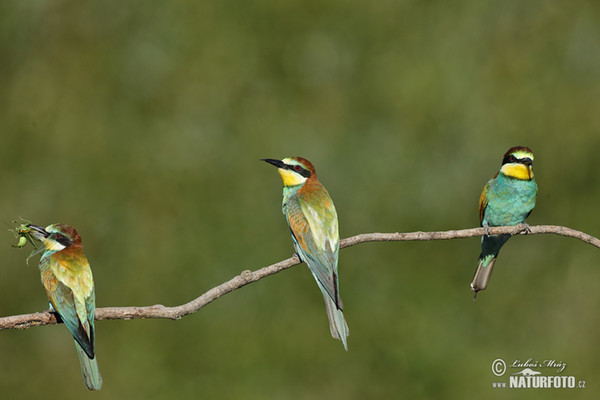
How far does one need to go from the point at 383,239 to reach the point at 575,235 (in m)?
0.48

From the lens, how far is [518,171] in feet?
9.14

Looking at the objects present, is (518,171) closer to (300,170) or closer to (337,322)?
(300,170)

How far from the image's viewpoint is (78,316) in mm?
1782

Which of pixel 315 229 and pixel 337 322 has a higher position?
pixel 315 229

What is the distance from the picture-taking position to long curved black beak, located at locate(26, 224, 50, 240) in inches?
76.2

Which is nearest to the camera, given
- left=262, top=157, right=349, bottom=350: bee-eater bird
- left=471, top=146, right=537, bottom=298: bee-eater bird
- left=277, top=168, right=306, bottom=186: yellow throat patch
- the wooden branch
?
the wooden branch

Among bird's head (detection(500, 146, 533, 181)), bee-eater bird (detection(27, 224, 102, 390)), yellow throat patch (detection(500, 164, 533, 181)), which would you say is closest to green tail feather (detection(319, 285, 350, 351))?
bee-eater bird (detection(27, 224, 102, 390))

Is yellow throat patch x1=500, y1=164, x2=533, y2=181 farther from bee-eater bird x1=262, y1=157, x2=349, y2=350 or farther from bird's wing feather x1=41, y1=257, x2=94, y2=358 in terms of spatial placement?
bird's wing feather x1=41, y1=257, x2=94, y2=358

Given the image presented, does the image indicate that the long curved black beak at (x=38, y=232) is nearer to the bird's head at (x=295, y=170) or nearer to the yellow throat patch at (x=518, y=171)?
the bird's head at (x=295, y=170)

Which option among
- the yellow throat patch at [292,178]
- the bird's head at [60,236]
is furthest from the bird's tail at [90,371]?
the yellow throat patch at [292,178]

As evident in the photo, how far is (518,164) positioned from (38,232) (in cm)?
180

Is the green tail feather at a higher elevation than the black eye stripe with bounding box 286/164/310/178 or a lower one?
lower

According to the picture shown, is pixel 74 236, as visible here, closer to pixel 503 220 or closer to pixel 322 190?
pixel 322 190

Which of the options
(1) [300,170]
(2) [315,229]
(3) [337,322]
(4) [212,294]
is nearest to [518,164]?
(1) [300,170]
